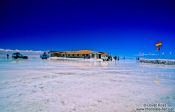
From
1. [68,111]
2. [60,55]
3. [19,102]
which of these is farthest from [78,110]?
[60,55]

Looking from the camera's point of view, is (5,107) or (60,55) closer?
(5,107)

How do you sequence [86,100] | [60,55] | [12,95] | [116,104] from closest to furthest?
1. [116,104]
2. [86,100]
3. [12,95]
4. [60,55]

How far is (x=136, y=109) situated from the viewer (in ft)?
16.9

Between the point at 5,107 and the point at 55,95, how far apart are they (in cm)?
188

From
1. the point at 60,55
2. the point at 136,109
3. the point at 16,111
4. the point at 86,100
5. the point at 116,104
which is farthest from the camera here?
the point at 60,55

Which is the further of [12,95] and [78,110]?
[12,95]

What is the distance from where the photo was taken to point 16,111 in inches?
190

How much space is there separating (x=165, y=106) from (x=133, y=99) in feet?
3.56

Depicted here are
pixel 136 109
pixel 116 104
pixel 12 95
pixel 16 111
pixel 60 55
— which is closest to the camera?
pixel 16 111

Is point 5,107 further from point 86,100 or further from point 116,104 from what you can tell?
point 116,104

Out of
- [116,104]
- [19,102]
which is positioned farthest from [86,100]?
[19,102]

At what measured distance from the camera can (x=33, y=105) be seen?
5.34 m

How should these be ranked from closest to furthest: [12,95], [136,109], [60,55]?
1. [136,109]
2. [12,95]
3. [60,55]

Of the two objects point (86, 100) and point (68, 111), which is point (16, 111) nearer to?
point (68, 111)
